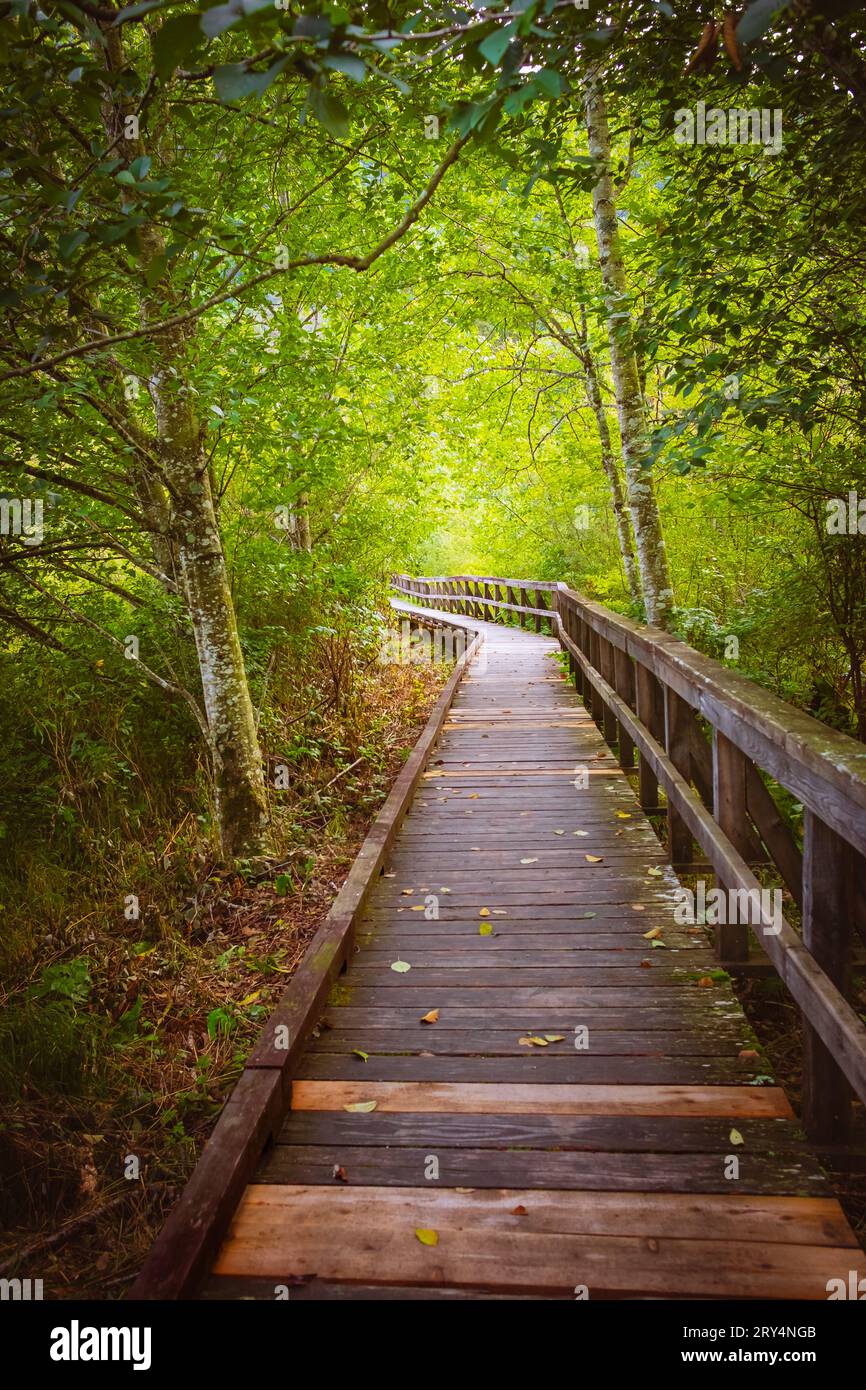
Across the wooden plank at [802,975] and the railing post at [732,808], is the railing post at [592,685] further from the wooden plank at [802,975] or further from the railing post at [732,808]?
the railing post at [732,808]

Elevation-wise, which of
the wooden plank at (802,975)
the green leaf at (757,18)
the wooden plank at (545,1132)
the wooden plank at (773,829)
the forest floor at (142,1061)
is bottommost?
the forest floor at (142,1061)

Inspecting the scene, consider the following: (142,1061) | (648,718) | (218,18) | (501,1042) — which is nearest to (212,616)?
(142,1061)

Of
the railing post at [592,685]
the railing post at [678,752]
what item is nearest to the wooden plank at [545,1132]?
the railing post at [678,752]

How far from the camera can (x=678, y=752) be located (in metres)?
4.25

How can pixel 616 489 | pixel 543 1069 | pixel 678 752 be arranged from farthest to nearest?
pixel 616 489 < pixel 678 752 < pixel 543 1069

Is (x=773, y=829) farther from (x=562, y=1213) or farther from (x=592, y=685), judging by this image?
(x=592, y=685)

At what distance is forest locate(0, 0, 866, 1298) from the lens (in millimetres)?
2434

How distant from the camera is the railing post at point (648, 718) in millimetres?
5125

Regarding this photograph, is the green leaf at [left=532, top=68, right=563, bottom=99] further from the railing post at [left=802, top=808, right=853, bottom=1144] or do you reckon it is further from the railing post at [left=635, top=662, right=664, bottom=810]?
the railing post at [left=635, top=662, right=664, bottom=810]

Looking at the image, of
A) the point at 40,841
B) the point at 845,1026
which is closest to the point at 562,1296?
the point at 845,1026

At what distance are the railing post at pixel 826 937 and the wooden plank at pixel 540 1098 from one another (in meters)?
0.16

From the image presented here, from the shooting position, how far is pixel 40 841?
5363 millimetres

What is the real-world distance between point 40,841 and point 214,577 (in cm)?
235

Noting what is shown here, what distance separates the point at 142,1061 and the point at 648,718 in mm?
3694
